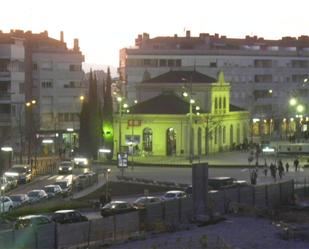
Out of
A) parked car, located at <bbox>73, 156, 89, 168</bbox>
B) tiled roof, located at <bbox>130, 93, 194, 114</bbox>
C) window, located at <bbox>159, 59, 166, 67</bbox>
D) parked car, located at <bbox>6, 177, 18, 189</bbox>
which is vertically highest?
window, located at <bbox>159, 59, 166, 67</bbox>

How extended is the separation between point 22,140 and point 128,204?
47172 mm

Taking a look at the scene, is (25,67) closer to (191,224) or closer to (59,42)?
(59,42)

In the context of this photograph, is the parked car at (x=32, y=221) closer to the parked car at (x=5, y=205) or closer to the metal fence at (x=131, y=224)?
the metal fence at (x=131, y=224)

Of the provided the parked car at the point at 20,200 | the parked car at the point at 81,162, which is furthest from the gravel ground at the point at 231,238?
the parked car at the point at 81,162

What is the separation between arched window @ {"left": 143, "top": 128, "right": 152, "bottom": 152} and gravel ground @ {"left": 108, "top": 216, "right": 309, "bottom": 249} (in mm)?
42870

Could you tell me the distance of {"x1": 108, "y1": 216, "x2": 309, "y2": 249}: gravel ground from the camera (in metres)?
35.0

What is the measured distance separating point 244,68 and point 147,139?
133 ft

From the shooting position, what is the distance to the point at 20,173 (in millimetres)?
63375

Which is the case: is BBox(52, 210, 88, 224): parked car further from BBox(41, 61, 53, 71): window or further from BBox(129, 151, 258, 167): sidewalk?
BBox(41, 61, 53, 71): window

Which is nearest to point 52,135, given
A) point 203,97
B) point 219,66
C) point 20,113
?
point 20,113

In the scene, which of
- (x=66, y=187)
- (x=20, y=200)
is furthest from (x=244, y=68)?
(x=20, y=200)

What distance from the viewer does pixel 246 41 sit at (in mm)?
141000

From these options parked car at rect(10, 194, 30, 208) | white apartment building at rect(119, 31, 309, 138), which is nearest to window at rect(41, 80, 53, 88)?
white apartment building at rect(119, 31, 309, 138)

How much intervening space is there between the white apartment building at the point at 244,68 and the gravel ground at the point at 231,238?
7279 cm
